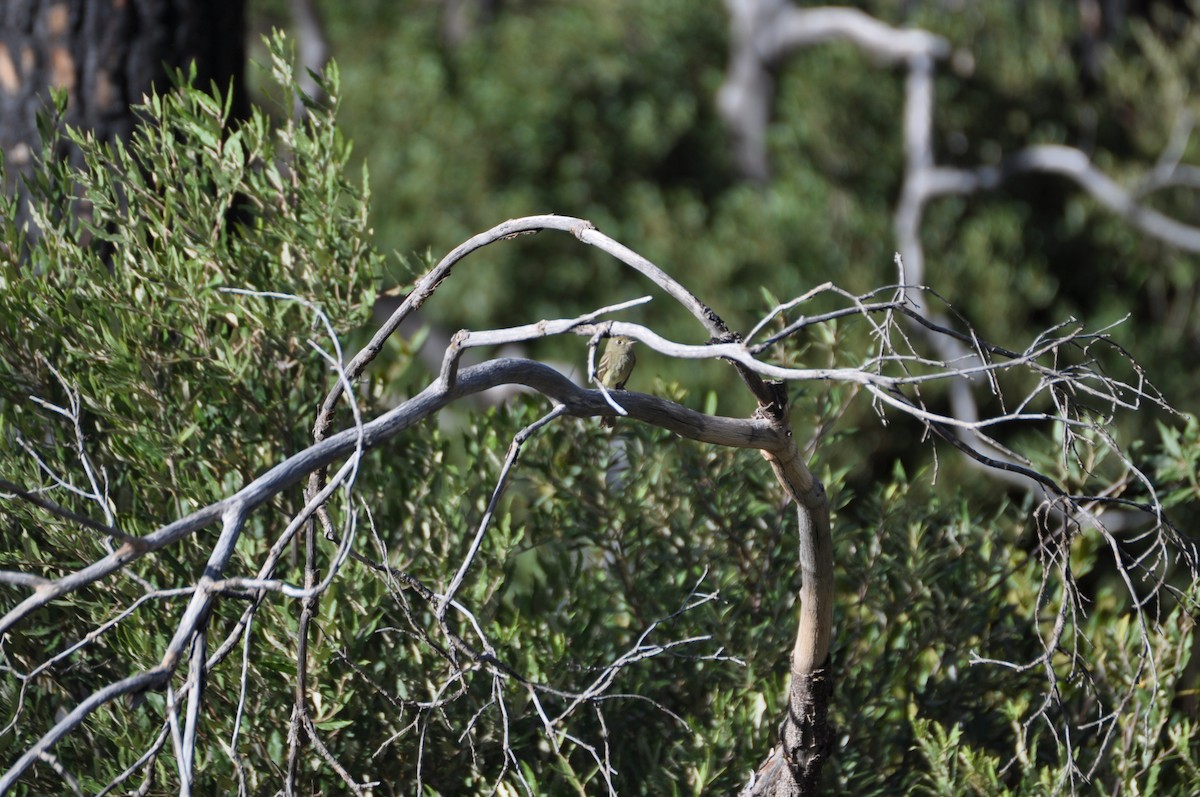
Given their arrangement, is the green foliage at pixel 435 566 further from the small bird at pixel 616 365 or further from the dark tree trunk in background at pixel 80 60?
the small bird at pixel 616 365

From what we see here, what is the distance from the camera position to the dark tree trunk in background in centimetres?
298

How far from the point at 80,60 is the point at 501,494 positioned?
1.96m

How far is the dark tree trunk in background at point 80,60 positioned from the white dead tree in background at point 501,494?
1045 mm

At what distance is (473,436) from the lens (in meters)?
2.68

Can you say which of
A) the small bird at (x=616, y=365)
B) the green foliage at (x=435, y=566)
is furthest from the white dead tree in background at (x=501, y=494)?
the small bird at (x=616, y=365)

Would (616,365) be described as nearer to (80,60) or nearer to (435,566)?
(435,566)

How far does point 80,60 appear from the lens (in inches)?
118

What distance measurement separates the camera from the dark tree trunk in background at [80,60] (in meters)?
2.98

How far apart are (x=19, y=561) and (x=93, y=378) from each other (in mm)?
363

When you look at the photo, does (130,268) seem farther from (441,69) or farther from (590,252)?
(441,69)

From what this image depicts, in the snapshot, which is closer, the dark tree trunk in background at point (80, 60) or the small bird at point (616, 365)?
the small bird at point (616, 365)

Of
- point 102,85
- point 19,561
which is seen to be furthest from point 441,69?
point 19,561

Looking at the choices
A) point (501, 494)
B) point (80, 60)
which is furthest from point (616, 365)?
point (80, 60)

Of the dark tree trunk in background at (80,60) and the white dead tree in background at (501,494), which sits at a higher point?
the dark tree trunk in background at (80,60)
